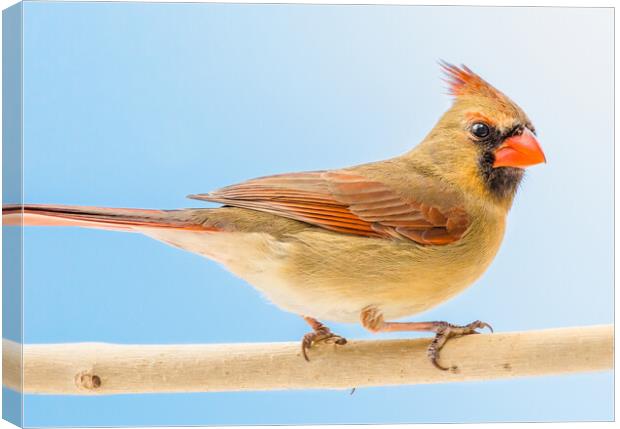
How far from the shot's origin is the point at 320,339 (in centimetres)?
484

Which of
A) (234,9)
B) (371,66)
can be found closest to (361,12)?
(371,66)

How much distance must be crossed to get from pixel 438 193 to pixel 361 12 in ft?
2.77

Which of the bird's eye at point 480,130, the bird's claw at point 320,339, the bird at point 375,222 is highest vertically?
the bird's eye at point 480,130

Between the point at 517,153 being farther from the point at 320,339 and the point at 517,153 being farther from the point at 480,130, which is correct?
the point at 320,339

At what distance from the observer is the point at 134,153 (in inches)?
186

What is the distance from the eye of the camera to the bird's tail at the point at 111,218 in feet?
14.6

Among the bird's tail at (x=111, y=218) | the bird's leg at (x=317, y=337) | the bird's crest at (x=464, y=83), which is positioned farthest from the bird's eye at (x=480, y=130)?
the bird's tail at (x=111, y=218)

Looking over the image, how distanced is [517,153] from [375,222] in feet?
2.25

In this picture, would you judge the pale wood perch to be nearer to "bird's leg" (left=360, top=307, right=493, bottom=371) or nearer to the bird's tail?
"bird's leg" (left=360, top=307, right=493, bottom=371)

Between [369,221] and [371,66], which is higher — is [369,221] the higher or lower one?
the lower one

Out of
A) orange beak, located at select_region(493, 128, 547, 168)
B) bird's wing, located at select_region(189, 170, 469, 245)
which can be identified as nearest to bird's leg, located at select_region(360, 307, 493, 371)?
bird's wing, located at select_region(189, 170, 469, 245)

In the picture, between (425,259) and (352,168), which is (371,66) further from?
(425,259)

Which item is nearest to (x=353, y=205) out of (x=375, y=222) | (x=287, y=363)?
(x=375, y=222)

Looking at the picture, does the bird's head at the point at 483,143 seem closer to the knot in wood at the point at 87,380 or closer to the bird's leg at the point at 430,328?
the bird's leg at the point at 430,328
